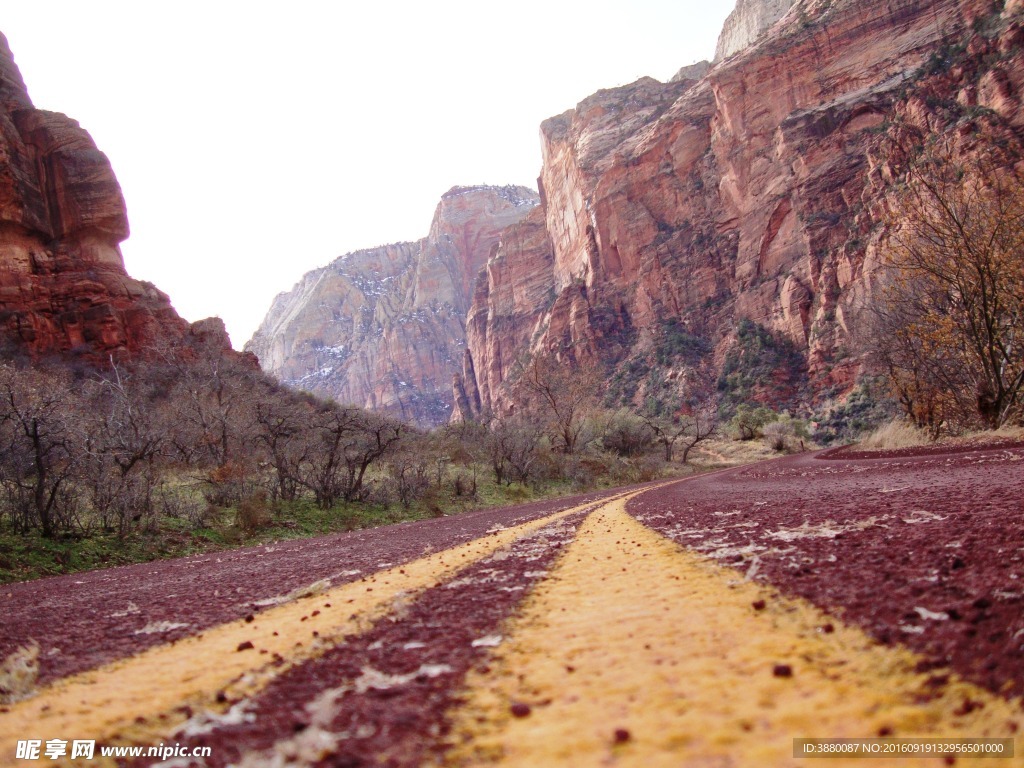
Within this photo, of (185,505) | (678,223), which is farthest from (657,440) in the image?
(678,223)

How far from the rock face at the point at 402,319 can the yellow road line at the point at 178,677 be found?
5593 inches

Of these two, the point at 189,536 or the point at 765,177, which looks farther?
the point at 765,177

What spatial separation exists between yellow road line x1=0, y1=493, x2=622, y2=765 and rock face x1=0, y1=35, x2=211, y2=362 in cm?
4748

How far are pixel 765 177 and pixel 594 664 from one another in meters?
76.9

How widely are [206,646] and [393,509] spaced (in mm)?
16007

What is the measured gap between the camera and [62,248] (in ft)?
145

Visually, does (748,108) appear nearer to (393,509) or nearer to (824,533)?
(393,509)

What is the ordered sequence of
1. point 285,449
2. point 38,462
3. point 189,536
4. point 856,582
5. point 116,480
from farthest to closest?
point 285,449 → point 116,480 → point 189,536 → point 38,462 → point 856,582

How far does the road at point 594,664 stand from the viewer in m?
0.95

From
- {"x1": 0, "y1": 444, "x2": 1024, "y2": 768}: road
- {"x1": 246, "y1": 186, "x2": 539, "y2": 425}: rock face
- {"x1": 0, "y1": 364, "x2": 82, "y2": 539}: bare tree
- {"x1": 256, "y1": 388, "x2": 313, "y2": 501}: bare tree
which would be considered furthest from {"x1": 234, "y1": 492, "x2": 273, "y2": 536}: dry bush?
{"x1": 246, "y1": 186, "x2": 539, "y2": 425}: rock face

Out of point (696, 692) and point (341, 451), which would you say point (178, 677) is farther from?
point (341, 451)

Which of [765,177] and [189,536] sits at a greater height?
[765,177]

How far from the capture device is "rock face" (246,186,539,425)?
524 ft

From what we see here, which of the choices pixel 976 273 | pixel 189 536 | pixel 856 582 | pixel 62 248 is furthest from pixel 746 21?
pixel 856 582
